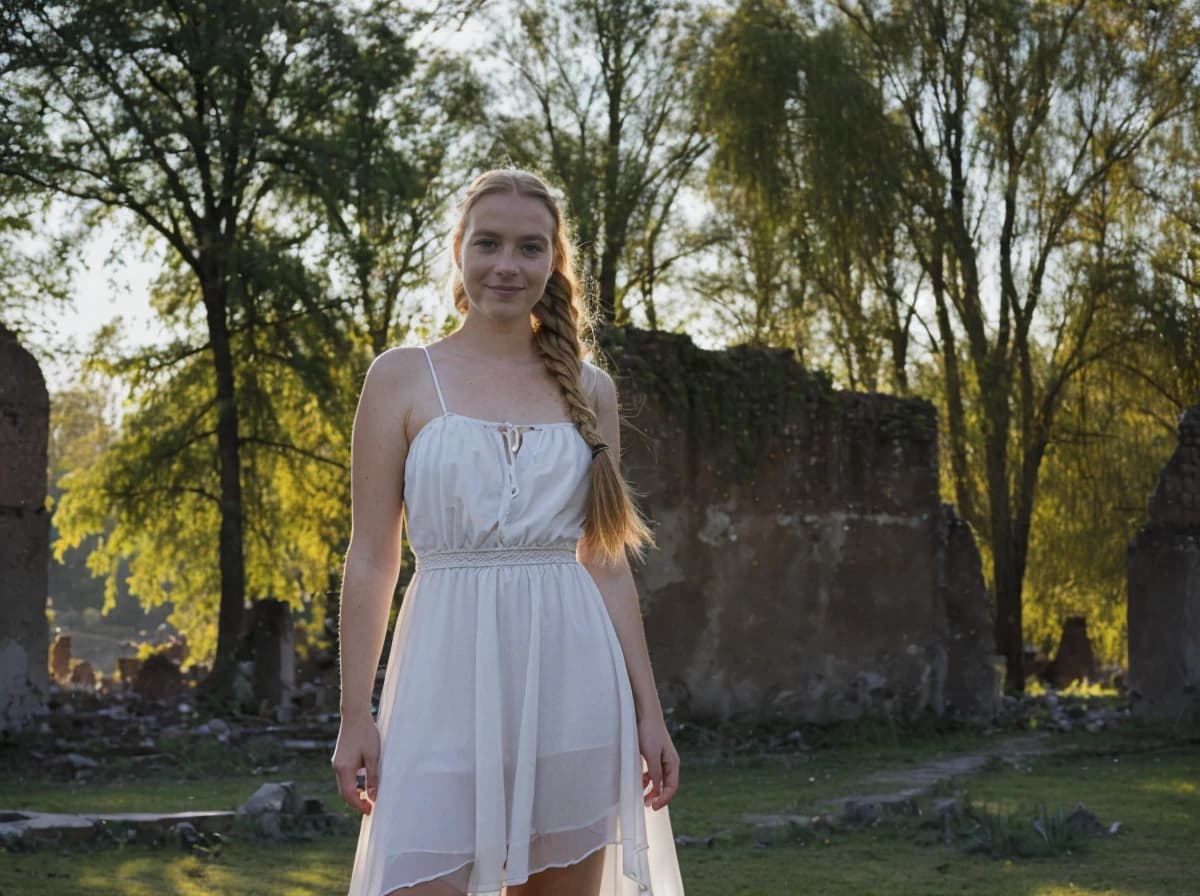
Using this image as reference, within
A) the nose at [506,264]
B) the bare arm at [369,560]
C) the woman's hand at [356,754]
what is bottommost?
the woman's hand at [356,754]

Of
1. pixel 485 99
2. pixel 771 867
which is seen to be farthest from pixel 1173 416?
pixel 771 867

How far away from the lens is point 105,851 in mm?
7898

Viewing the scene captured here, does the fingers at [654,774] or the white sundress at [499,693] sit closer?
the white sundress at [499,693]

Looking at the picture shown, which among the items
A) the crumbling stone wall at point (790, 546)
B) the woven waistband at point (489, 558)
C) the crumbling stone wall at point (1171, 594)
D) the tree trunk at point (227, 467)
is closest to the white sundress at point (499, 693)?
the woven waistband at point (489, 558)

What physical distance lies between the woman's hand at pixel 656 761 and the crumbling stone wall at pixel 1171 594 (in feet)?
42.4

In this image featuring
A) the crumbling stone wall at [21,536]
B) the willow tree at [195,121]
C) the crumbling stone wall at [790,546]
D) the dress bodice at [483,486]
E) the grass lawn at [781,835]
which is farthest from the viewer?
the willow tree at [195,121]

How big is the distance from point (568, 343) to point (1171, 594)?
514 inches

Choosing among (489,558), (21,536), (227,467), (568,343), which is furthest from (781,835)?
(227,467)

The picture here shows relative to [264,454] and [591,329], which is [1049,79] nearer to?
[264,454]

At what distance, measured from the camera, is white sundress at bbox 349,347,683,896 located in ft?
9.66

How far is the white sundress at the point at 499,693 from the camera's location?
294 centimetres

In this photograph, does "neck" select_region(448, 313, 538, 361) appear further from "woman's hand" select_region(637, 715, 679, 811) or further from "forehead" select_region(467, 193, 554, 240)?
"woman's hand" select_region(637, 715, 679, 811)

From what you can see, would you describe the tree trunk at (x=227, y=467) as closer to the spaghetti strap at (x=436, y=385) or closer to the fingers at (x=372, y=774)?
the spaghetti strap at (x=436, y=385)

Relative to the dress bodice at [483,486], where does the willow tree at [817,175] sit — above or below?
above
